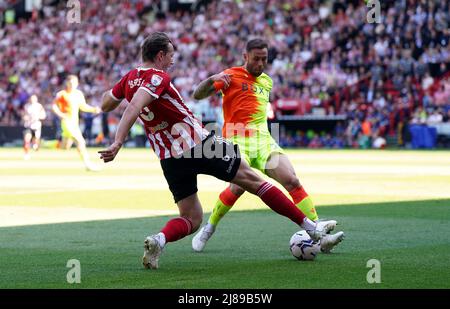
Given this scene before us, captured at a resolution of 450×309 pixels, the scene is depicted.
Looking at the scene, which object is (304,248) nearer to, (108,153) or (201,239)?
(201,239)

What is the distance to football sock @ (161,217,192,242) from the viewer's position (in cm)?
967

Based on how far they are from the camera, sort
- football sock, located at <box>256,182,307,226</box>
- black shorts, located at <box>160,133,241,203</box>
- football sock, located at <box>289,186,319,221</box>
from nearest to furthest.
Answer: black shorts, located at <box>160,133,241,203</box> < football sock, located at <box>256,182,307,226</box> < football sock, located at <box>289,186,319,221</box>

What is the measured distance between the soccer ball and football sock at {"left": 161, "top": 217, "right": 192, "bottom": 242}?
3.60ft

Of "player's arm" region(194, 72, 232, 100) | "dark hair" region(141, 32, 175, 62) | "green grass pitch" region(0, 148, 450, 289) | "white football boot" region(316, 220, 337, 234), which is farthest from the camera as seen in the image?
"player's arm" region(194, 72, 232, 100)

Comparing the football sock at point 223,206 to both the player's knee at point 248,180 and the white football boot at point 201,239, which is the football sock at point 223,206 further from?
the player's knee at point 248,180

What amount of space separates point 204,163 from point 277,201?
0.90 meters

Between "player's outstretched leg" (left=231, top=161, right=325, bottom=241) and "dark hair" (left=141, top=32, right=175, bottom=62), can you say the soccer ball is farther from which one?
"dark hair" (left=141, top=32, right=175, bottom=62)

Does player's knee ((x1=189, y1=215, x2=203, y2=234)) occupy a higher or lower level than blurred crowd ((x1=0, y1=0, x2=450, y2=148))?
higher

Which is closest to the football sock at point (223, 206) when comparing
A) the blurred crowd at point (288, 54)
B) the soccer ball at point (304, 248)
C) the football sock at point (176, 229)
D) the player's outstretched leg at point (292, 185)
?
the player's outstretched leg at point (292, 185)

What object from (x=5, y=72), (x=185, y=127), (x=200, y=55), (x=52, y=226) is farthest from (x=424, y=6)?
(x=185, y=127)

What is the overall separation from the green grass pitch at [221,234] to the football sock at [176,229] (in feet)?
0.98

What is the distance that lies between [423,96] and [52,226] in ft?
93.6

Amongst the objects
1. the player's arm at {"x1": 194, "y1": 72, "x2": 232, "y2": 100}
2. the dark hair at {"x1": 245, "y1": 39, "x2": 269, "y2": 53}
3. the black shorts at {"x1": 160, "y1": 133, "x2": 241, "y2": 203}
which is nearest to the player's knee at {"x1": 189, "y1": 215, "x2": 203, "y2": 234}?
the black shorts at {"x1": 160, "y1": 133, "x2": 241, "y2": 203}

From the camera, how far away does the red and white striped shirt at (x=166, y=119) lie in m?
9.64
